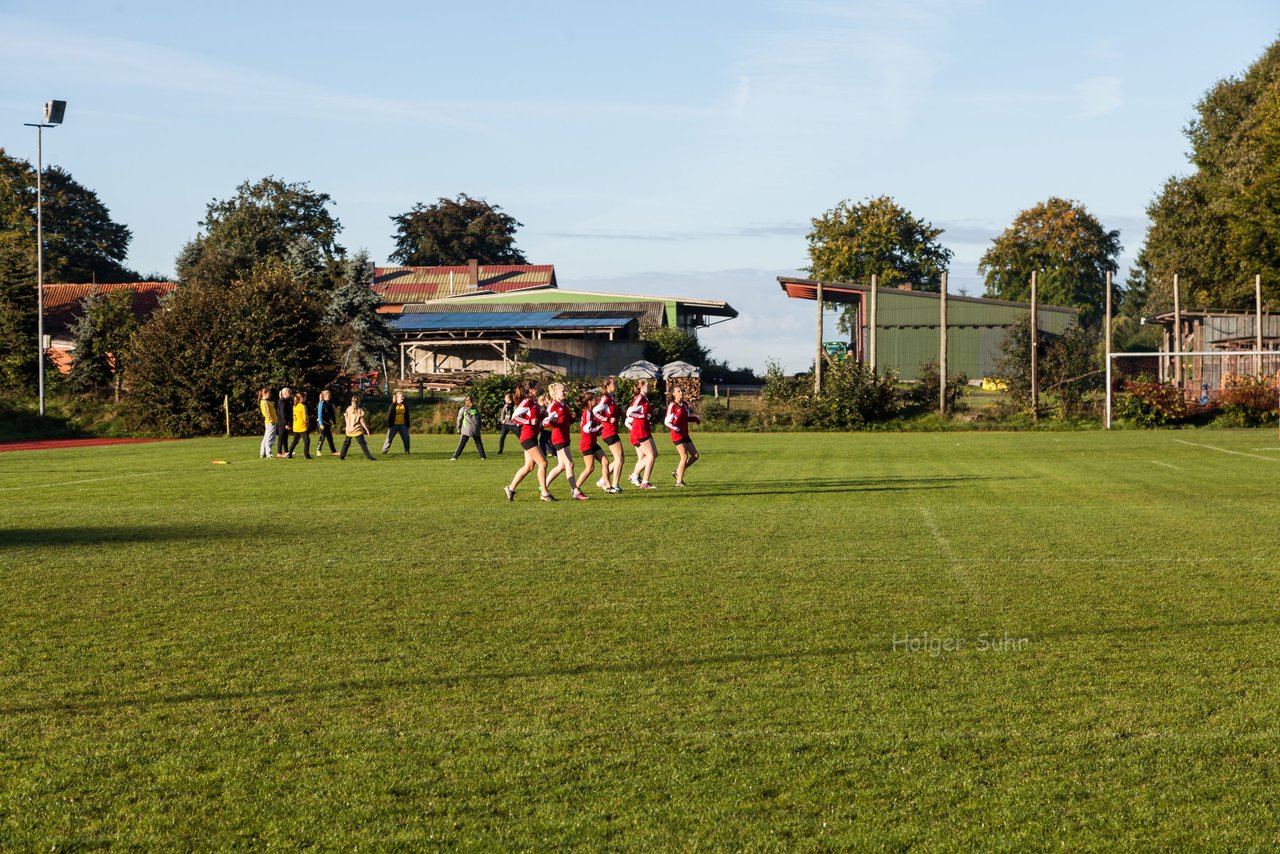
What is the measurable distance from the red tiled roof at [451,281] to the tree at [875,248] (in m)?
16.9

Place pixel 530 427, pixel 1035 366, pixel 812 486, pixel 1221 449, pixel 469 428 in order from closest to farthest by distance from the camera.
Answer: pixel 530 427
pixel 812 486
pixel 469 428
pixel 1221 449
pixel 1035 366

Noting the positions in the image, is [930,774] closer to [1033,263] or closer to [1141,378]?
[1141,378]

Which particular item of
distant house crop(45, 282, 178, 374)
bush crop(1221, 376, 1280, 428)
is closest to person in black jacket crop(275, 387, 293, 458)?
bush crop(1221, 376, 1280, 428)

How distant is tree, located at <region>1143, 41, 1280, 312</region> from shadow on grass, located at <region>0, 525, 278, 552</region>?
156ft

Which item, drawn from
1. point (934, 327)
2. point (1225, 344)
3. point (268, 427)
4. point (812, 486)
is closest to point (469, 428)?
point (268, 427)

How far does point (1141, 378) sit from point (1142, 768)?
130ft

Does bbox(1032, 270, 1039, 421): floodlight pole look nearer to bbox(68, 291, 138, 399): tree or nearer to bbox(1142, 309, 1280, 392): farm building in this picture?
bbox(1142, 309, 1280, 392): farm building

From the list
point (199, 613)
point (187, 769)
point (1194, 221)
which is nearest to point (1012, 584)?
point (199, 613)

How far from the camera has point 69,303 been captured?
223 feet

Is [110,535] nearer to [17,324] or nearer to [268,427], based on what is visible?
[268,427]

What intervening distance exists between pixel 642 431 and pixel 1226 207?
44556 mm

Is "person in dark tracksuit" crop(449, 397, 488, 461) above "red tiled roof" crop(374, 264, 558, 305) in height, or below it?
below

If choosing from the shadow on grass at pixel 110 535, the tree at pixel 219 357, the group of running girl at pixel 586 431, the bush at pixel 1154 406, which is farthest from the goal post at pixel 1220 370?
the shadow on grass at pixel 110 535

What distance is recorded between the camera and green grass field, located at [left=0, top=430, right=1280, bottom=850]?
485cm
